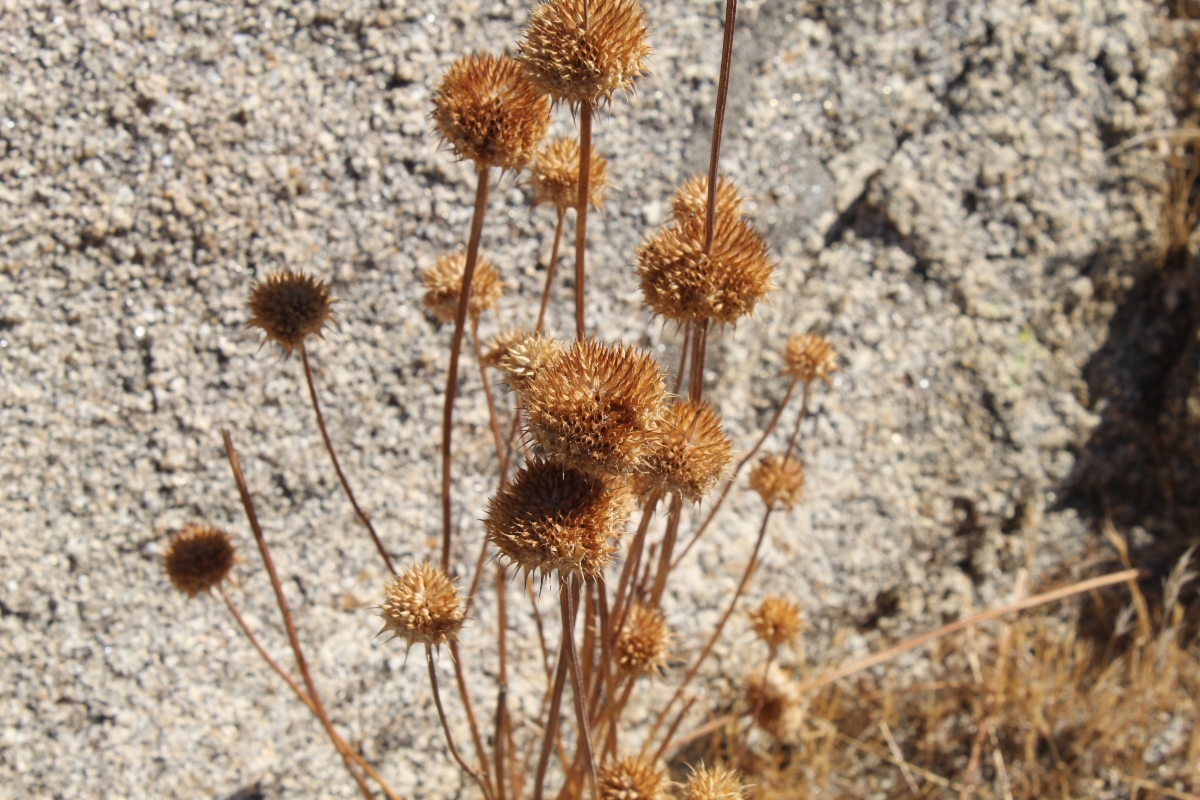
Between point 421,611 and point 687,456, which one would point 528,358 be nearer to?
point 687,456

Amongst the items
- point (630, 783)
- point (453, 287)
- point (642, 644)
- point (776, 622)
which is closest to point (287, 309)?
point (453, 287)

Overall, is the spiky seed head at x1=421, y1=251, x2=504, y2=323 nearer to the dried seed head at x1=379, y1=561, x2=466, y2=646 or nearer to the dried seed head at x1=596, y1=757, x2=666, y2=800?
the dried seed head at x1=379, y1=561, x2=466, y2=646

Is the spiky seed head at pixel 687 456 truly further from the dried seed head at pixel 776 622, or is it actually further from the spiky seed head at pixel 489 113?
the dried seed head at pixel 776 622

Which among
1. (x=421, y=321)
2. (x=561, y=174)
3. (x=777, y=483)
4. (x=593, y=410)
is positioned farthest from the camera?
(x=421, y=321)

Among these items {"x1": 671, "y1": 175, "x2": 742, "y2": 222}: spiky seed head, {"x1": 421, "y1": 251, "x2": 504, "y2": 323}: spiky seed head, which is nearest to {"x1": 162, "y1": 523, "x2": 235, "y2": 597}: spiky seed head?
{"x1": 421, "y1": 251, "x2": 504, "y2": 323}: spiky seed head

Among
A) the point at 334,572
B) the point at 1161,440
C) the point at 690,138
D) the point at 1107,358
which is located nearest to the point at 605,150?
the point at 690,138

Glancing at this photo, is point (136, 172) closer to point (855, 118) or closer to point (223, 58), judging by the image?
point (223, 58)
